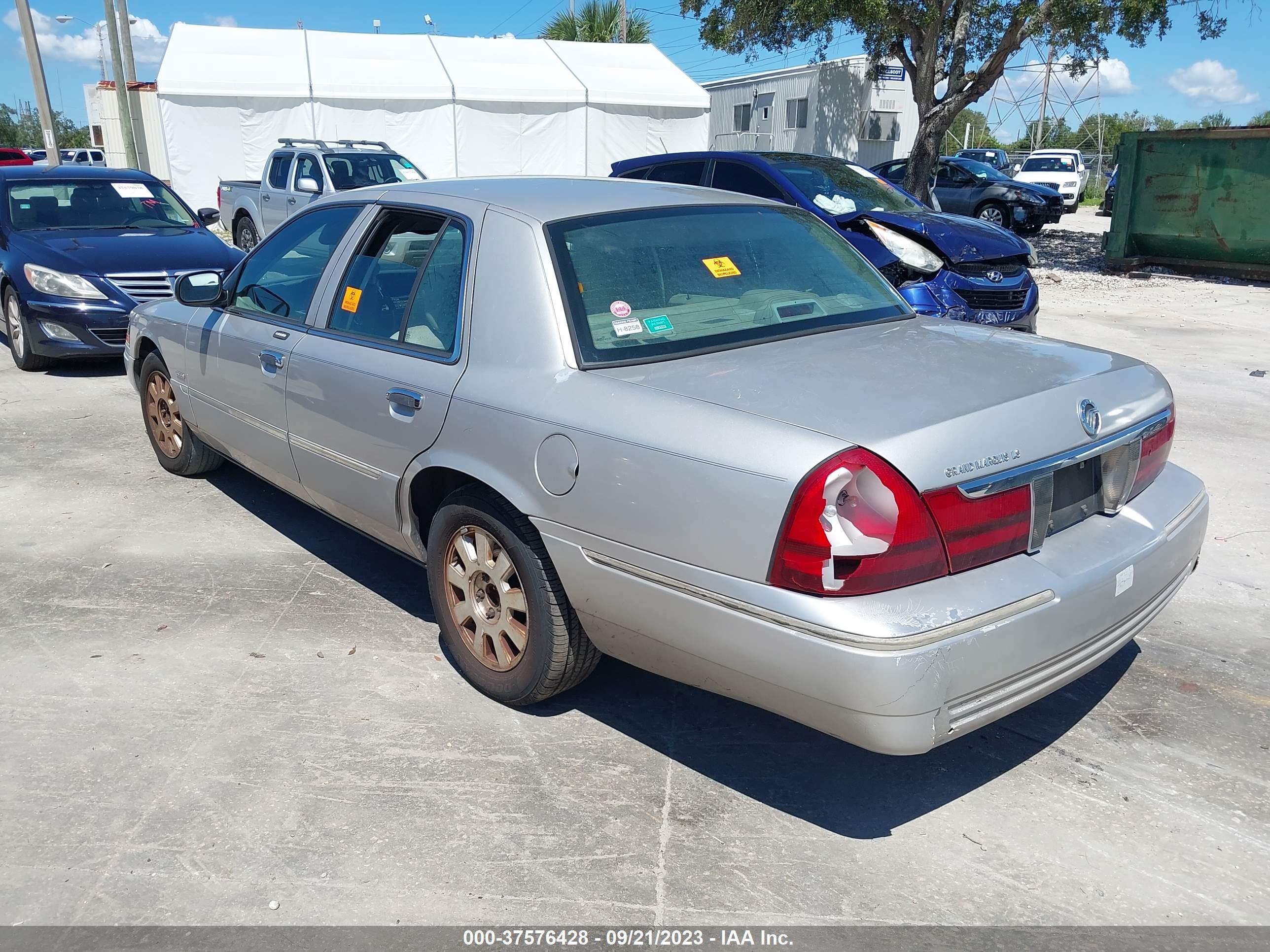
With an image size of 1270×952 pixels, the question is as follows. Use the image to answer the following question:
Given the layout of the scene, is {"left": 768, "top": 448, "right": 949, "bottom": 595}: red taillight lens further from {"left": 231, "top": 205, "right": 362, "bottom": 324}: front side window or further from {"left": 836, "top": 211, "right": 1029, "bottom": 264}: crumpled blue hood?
{"left": 836, "top": 211, "right": 1029, "bottom": 264}: crumpled blue hood

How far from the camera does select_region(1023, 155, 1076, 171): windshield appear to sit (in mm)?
31094

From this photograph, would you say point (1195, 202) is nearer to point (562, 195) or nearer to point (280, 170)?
point (280, 170)

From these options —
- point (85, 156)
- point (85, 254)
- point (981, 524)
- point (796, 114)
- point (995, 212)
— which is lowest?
point (995, 212)

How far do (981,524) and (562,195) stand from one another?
1951 mm

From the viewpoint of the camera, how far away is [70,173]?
30.7 feet

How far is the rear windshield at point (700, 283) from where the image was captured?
3234 mm

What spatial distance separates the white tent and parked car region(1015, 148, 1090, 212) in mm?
10075

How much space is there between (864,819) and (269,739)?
72.7 inches

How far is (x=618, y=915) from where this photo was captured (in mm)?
2545

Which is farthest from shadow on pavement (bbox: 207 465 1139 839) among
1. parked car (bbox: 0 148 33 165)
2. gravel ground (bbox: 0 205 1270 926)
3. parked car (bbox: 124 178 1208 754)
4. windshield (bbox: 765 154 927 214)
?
parked car (bbox: 0 148 33 165)

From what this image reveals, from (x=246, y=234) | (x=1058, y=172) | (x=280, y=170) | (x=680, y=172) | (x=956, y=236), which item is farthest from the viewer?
(x=1058, y=172)

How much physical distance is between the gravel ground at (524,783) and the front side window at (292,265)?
46.5 inches

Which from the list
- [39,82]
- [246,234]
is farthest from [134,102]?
[246,234]

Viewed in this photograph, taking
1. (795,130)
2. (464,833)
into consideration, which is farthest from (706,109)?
(464,833)
